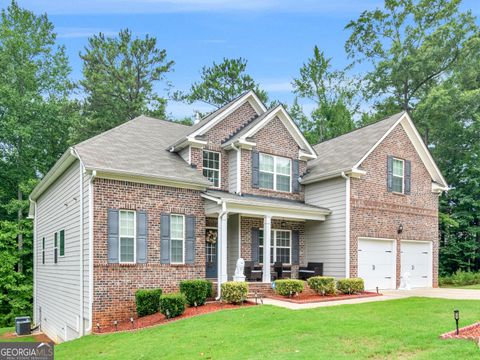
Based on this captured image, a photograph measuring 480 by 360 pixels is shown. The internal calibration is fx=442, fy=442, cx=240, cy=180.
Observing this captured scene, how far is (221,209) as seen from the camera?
15.0 m

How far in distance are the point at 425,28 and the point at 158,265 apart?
30.0 metres

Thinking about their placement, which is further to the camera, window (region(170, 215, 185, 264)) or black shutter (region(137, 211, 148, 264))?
window (region(170, 215, 185, 264))

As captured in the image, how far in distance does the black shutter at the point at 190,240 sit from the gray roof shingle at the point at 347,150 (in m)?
5.84

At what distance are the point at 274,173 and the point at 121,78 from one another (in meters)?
20.6

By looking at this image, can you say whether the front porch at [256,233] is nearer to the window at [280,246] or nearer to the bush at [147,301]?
the window at [280,246]

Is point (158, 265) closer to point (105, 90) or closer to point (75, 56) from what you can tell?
point (105, 90)

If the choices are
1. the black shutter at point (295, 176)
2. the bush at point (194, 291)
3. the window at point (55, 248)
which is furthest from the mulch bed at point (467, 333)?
the window at point (55, 248)

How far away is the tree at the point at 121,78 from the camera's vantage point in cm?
→ 3347

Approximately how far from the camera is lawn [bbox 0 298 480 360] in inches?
302

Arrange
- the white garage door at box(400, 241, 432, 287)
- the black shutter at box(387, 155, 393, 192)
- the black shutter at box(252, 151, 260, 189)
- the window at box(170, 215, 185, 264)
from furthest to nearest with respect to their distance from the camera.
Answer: the white garage door at box(400, 241, 432, 287)
the black shutter at box(387, 155, 393, 192)
the black shutter at box(252, 151, 260, 189)
the window at box(170, 215, 185, 264)

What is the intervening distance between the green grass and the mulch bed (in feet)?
0.67

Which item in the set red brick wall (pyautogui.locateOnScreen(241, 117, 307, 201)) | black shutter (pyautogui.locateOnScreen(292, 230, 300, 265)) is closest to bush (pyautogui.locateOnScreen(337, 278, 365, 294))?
black shutter (pyautogui.locateOnScreen(292, 230, 300, 265))

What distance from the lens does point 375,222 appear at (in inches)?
706

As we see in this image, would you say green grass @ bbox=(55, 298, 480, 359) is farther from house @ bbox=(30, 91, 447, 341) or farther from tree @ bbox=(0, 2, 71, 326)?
tree @ bbox=(0, 2, 71, 326)
